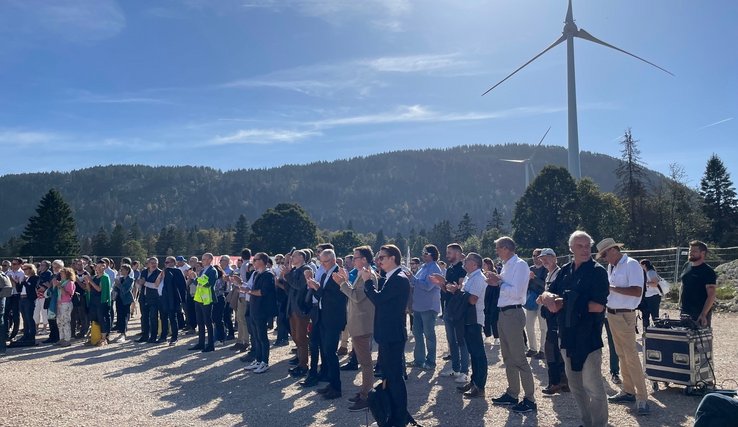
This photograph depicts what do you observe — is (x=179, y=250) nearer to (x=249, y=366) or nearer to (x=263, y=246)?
(x=263, y=246)

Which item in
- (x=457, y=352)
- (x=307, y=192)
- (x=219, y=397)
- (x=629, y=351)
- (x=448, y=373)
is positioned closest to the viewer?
(x=629, y=351)

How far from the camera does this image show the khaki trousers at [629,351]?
21.0 ft

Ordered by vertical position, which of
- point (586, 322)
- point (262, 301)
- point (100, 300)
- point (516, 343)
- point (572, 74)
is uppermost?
point (572, 74)

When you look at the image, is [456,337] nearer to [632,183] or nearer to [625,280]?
[625,280]

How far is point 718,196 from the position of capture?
174ft

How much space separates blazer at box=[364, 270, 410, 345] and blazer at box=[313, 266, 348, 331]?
5.54 ft

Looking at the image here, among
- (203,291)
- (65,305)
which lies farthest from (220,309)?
(65,305)

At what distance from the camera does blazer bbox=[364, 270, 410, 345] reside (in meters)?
5.95

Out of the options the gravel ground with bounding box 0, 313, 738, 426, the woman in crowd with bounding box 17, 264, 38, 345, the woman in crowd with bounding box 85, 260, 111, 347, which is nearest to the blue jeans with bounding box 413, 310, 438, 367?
the gravel ground with bounding box 0, 313, 738, 426

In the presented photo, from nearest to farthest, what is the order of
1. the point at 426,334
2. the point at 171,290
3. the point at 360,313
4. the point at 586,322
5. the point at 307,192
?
1. the point at 586,322
2. the point at 360,313
3. the point at 426,334
4. the point at 171,290
5. the point at 307,192

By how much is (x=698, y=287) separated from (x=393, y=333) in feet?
15.1

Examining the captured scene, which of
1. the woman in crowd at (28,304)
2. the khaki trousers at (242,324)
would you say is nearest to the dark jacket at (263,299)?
the khaki trousers at (242,324)

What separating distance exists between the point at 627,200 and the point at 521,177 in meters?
141

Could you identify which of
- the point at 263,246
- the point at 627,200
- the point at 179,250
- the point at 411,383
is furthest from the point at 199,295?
the point at 179,250
